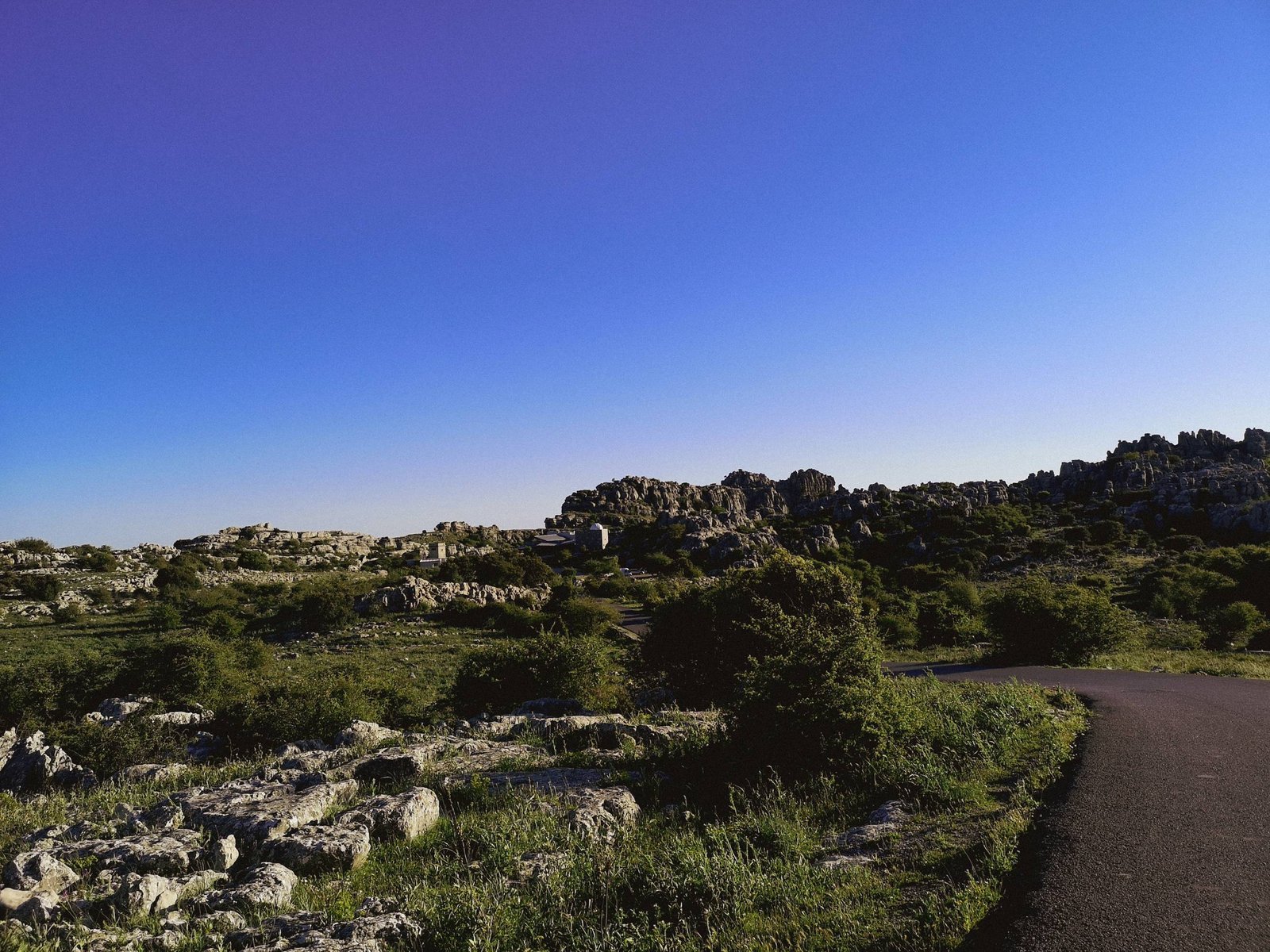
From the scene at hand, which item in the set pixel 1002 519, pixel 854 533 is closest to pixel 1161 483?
pixel 1002 519

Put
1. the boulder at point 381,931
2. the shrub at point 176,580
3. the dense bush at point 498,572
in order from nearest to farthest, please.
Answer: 1. the boulder at point 381,931
2. the shrub at point 176,580
3. the dense bush at point 498,572

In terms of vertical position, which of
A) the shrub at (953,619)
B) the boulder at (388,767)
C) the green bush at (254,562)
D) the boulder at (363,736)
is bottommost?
the shrub at (953,619)

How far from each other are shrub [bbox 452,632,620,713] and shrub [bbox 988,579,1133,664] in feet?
66.0

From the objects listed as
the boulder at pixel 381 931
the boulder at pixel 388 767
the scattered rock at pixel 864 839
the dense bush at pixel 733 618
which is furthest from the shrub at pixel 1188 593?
the boulder at pixel 381 931

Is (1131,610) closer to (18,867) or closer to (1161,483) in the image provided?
(18,867)

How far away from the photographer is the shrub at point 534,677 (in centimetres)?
2298

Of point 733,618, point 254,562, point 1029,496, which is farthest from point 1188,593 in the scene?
point 254,562

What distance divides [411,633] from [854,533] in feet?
231

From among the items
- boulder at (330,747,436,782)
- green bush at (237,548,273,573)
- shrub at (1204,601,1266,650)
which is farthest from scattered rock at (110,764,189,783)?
green bush at (237,548,273,573)

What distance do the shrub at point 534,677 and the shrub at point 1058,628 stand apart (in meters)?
20.1

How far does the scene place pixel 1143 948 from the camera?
16.4 ft

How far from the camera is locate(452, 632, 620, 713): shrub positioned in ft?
75.4

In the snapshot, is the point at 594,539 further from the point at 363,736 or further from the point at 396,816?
the point at 396,816

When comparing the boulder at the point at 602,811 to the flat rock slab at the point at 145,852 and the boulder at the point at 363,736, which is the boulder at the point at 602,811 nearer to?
the flat rock slab at the point at 145,852
